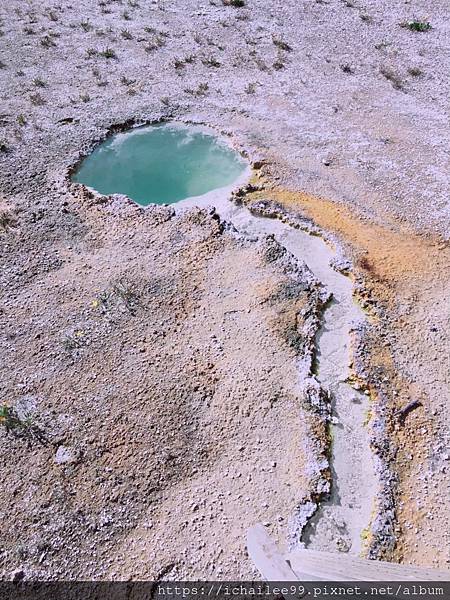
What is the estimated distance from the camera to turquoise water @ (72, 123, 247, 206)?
12977mm

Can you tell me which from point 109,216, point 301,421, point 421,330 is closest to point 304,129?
point 109,216

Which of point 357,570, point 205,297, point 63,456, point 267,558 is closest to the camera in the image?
point 357,570

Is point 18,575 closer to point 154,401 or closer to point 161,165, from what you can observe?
point 154,401

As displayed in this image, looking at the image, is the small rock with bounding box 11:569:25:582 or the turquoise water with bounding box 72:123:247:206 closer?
the small rock with bounding box 11:569:25:582

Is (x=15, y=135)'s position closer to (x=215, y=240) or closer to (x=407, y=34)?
(x=215, y=240)

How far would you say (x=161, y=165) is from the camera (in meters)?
13.6

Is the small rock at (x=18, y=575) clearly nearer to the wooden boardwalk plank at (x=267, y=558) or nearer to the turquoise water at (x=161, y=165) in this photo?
the wooden boardwalk plank at (x=267, y=558)

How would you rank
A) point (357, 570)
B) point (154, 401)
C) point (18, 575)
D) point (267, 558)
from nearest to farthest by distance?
point (357, 570)
point (267, 558)
point (18, 575)
point (154, 401)

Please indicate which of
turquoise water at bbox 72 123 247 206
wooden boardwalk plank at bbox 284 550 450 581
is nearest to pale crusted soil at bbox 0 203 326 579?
turquoise water at bbox 72 123 247 206

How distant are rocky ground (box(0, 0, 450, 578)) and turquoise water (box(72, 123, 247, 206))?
0.55 metres

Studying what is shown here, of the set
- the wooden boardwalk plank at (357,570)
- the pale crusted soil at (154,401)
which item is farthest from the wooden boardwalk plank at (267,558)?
the pale crusted soil at (154,401)

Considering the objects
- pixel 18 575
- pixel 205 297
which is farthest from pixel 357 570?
pixel 205 297

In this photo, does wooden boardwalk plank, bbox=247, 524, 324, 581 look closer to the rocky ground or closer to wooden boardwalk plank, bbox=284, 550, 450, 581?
wooden boardwalk plank, bbox=284, 550, 450, 581

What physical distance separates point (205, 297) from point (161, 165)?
4776 millimetres
